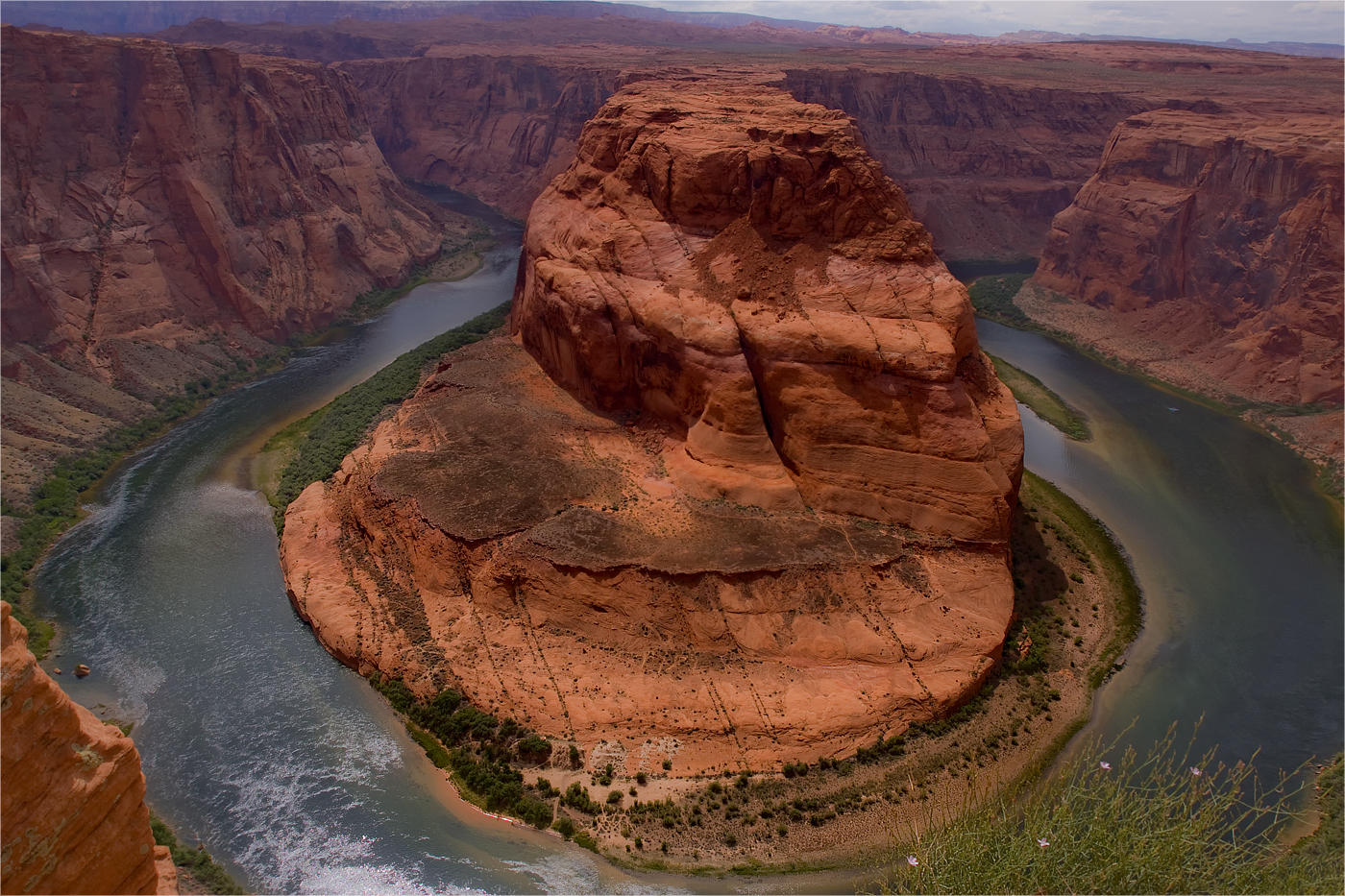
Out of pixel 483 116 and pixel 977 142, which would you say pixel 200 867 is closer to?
pixel 977 142

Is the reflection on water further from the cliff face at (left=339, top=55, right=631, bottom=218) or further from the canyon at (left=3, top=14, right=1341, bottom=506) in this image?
→ the cliff face at (left=339, top=55, right=631, bottom=218)

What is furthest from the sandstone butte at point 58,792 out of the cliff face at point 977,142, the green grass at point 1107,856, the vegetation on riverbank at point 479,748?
the cliff face at point 977,142

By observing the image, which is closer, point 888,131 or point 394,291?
point 394,291

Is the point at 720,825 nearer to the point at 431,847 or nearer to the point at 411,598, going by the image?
the point at 431,847

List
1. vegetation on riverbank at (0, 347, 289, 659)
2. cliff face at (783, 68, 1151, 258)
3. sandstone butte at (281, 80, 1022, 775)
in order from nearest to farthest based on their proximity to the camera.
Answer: sandstone butte at (281, 80, 1022, 775), vegetation on riverbank at (0, 347, 289, 659), cliff face at (783, 68, 1151, 258)

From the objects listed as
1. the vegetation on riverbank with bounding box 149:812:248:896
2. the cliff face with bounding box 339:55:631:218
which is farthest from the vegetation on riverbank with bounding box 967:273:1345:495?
the vegetation on riverbank with bounding box 149:812:248:896

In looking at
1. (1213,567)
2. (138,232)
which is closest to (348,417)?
(138,232)
